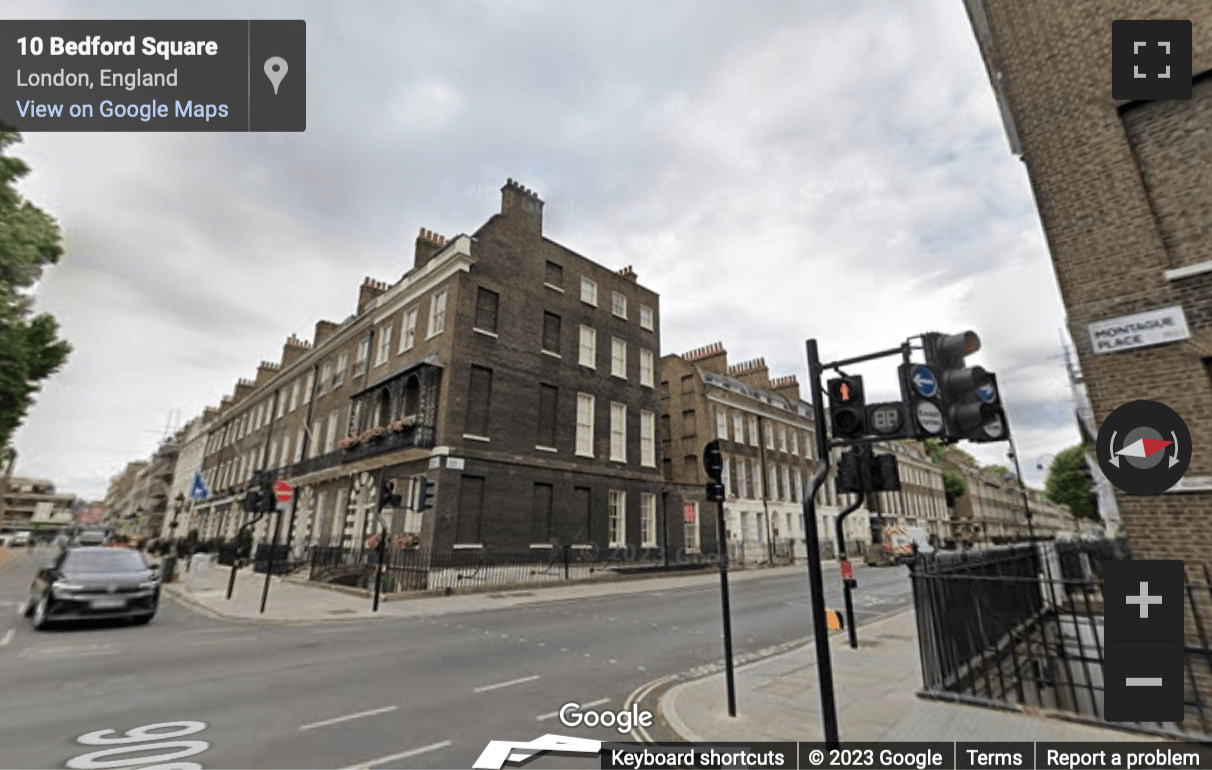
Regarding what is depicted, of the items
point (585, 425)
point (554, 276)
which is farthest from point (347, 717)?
point (554, 276)

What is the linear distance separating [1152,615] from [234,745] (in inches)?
363

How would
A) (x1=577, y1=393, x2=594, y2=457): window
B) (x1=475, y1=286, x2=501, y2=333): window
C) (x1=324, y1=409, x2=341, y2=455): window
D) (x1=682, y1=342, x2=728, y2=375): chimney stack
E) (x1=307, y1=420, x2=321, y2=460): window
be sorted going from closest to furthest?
(x1=475, y1=286, x2=501, y2=333): window
(x1=577, y1=393, x2=594, y2=457): window
(x1=324, y1=409, x2=341, y2=455): window
(x1=307, y1=420, x2=321, y2=460): window
(x1=682, y1=342, x2=728, y2=375): chimney stack

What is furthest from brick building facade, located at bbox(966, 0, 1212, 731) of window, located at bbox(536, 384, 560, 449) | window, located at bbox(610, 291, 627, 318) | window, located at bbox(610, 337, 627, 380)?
window, located at bbox(610, 291, 627, 318)

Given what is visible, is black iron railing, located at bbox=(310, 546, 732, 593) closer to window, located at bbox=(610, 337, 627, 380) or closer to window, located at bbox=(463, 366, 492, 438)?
window, located at bbox=(463, 366, 492, 438)

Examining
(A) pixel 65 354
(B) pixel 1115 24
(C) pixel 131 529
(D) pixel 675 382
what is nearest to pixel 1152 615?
(B) pixel 1115 24

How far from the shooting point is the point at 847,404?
4.84 m

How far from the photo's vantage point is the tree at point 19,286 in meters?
14.4

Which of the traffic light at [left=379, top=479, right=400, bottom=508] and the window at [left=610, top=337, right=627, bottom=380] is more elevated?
the window at [left=610, top=337, right=627, bottom=380]

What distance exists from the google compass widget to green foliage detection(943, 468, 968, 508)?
2982 inches

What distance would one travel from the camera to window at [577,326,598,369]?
86.5 feet

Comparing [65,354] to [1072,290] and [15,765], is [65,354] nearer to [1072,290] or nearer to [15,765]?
[15,765]

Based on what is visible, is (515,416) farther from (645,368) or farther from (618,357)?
(645,368)

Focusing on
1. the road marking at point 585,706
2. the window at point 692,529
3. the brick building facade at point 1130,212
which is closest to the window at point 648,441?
the window at point 692,529

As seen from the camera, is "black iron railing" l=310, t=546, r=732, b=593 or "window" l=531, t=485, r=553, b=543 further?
"window" l=531, t=485, r=553, b=543
